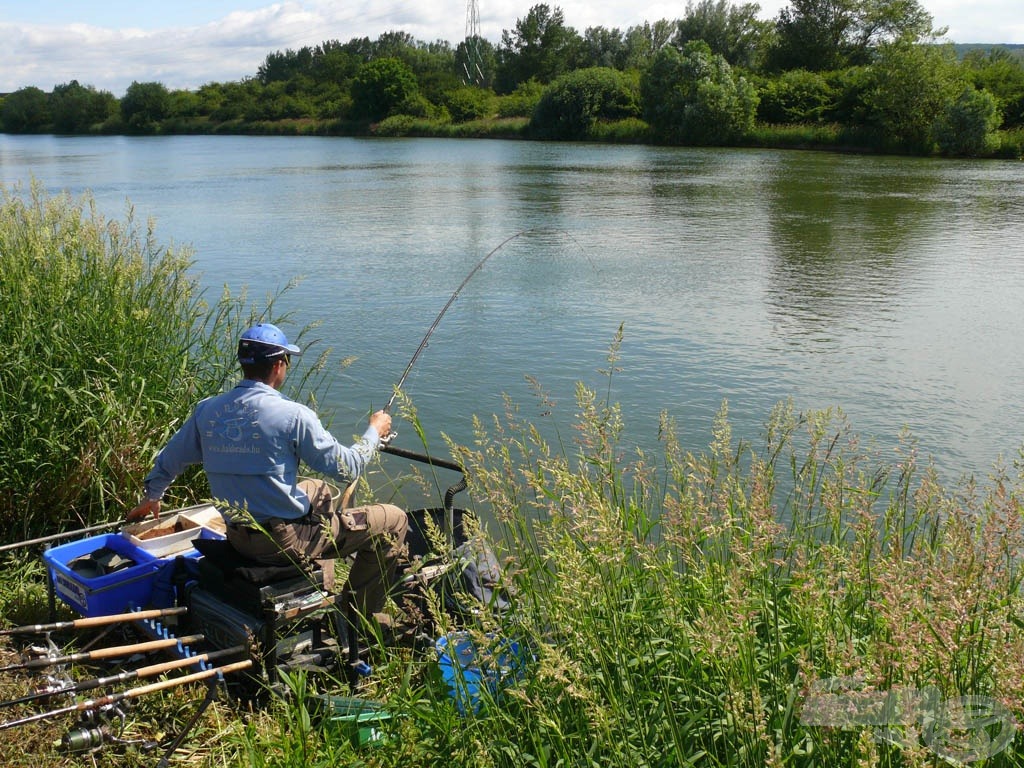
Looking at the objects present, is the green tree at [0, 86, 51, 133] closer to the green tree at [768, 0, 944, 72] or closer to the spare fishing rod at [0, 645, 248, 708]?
the green tree at [768, 0, 944, 72]

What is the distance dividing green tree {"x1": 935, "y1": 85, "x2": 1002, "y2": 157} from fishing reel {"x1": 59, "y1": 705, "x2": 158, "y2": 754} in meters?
42.5

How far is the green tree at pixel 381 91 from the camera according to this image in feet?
247

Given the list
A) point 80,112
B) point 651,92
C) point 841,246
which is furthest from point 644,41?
point 841,246

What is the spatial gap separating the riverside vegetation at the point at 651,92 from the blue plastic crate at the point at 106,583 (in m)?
41.9

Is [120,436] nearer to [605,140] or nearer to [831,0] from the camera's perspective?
[605,140]

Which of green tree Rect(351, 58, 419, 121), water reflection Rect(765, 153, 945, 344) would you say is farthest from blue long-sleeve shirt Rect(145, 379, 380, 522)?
green tree Rect(351, 58, 419, 121)

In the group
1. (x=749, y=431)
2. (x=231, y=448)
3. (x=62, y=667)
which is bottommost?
(x=749, y=431)

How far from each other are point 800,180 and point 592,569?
28.7m

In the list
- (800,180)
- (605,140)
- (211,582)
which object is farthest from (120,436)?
(605,140)

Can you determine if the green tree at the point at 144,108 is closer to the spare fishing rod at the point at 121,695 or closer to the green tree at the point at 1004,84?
the green tree at the point at 1004,84

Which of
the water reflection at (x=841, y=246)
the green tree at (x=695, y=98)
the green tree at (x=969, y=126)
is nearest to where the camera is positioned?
the water reflection at (x=841, y=246)

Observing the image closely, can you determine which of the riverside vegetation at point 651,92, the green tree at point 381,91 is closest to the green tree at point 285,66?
the riverside vegetation at point 651,92

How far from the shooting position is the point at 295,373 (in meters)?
8.27

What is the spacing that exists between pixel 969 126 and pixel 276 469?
1657 inches
